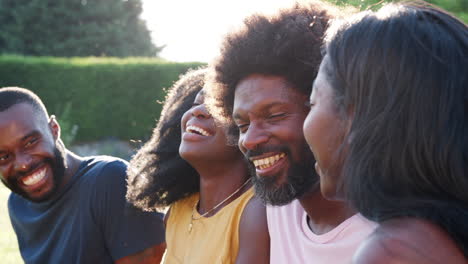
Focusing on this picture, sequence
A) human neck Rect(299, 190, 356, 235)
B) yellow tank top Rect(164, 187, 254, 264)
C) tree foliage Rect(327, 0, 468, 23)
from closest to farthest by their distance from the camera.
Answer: human neck Rect(299, 190, 356, 235) < tree foliage Rect(327, 0, 468, 23) < yellow tank top Rect(164, 187, 254, 264)

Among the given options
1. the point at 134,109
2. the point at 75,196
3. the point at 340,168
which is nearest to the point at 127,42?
the point at 134,109

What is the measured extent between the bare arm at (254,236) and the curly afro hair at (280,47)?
21.2 inches

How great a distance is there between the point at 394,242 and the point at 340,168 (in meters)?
0.40

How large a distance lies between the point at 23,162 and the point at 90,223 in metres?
0.58

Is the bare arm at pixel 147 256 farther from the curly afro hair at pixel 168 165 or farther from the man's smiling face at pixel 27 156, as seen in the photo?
the man's smiling face at pixel 27 156

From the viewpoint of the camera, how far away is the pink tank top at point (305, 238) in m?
1.96

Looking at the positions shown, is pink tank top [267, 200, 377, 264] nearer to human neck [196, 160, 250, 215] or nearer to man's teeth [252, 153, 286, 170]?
man's teeth [252, 153, 286, 170]

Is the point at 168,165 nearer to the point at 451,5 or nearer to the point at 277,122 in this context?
the point at 277,122

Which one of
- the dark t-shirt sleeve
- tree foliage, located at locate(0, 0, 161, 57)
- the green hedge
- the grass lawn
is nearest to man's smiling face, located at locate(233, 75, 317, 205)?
the dark t-shirt sleeve

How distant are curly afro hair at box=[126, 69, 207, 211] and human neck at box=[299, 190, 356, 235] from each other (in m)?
1.11

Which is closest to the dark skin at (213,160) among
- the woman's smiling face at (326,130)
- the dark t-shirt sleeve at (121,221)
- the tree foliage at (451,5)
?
the dark t-shirt sleeve at (121,221)

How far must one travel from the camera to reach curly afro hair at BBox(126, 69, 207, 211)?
3266mm

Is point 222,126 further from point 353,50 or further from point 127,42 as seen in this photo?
point 127,42

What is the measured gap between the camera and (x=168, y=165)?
3.30 metres
